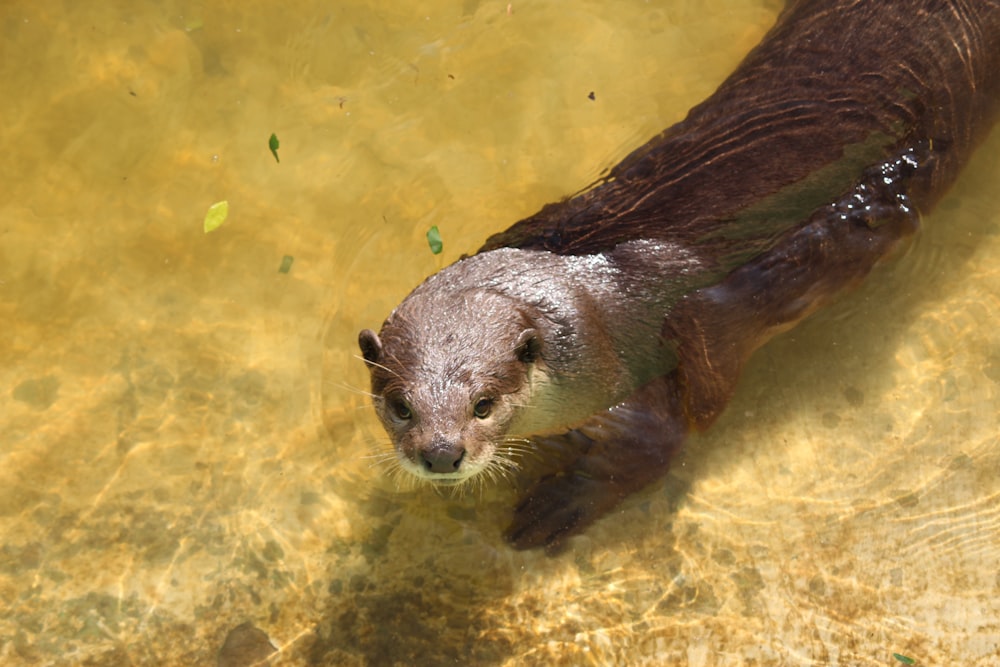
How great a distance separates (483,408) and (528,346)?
0.30 m

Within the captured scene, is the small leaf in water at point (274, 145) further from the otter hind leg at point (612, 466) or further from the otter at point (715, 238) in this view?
the otter hind leg at point (612, 466)

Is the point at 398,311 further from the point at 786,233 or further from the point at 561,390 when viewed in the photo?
the point at 786,233

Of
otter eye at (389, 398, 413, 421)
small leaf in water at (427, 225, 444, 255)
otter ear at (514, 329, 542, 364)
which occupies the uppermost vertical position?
small leaf in water at (427, 225, 444, 255)

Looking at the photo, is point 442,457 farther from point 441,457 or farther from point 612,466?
point 612,466

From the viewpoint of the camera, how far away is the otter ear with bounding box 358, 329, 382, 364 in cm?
353

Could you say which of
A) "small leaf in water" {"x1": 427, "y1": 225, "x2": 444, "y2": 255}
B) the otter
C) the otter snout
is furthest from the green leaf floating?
the otter snout

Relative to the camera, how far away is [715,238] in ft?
13.5

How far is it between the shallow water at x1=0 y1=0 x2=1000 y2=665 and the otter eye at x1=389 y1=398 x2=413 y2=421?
88cm

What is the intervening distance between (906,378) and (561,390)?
1837 mm

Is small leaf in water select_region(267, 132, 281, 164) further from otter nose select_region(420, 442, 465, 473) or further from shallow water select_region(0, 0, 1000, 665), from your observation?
otter nose select_region(420, 442, 465, 473)

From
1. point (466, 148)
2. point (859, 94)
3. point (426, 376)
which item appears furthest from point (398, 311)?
point (859, 94)

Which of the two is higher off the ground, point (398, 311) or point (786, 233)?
point (398, 311)

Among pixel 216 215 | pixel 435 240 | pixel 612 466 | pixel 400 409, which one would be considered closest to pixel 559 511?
pixel 612 466

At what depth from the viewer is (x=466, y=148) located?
5.09 metres
